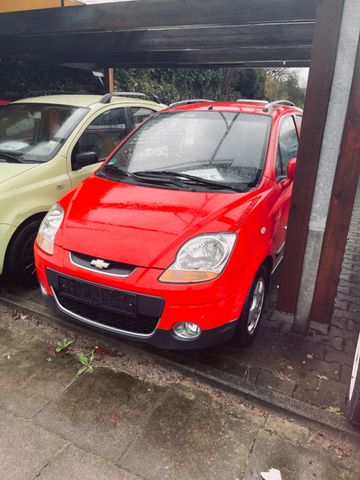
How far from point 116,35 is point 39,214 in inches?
178

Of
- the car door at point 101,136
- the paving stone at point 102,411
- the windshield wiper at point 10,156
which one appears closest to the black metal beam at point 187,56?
the car door at point 101,136

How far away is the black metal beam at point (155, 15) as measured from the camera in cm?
429

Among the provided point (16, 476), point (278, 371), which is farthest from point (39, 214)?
point (278, 371)

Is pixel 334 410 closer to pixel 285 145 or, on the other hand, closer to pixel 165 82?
pixel 285 145

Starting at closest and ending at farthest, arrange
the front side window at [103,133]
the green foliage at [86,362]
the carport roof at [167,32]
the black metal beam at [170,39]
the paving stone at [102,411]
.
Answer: the paving stone at [102,411], the green foliage at [86,362], the front side window at [103,133], the carport roof at [167,32], the black metal beam at [170,39]

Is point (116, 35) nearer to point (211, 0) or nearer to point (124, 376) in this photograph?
point (211, 0)

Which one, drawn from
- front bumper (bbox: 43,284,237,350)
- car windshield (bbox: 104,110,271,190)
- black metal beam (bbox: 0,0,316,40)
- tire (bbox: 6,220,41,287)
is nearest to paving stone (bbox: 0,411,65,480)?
front bumper (bbox: 43,284,237,350)

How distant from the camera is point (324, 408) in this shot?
2.35 meters

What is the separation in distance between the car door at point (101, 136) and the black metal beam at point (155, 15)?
4.36 ft

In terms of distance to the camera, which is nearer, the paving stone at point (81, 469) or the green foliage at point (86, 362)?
the paving stone at point (81, 469)

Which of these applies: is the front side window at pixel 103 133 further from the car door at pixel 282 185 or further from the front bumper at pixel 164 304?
the car door at pixel 282 185

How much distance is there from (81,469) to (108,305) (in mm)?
924

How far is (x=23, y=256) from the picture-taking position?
351cm

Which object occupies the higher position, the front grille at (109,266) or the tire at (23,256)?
the front grille at (109,266)
